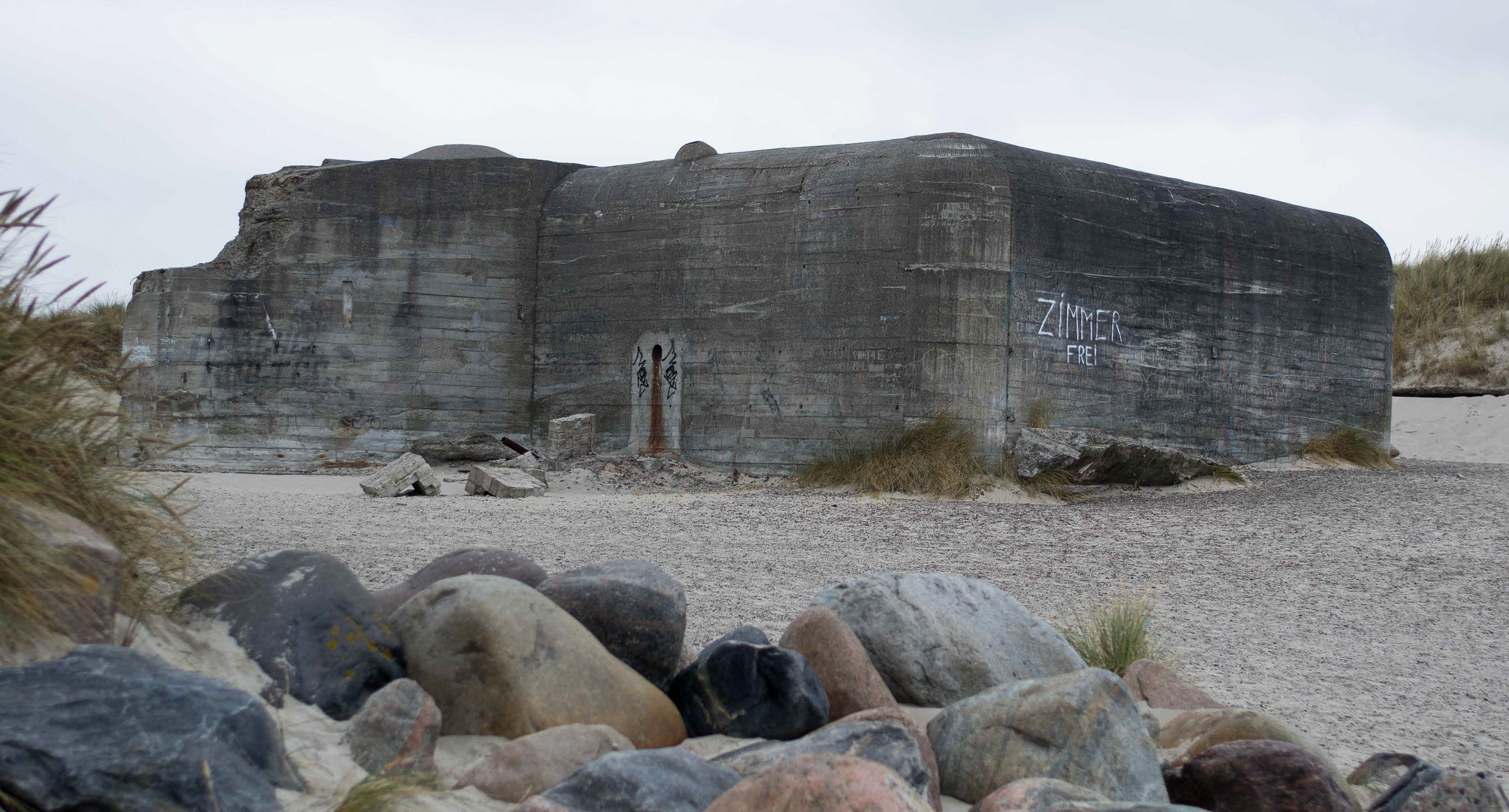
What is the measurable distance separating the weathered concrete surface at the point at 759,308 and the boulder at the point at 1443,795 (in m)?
7.52

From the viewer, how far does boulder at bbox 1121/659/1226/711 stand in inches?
180

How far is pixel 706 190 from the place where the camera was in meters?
12.0

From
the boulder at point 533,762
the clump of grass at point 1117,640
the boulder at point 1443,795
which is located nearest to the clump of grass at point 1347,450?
the clump of grass at point 1117,640

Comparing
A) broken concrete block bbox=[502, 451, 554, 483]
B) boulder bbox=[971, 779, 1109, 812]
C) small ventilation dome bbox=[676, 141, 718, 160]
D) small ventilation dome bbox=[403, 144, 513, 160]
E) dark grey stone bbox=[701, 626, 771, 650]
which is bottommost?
boulder bbox=[971, 779, 1109, 812]

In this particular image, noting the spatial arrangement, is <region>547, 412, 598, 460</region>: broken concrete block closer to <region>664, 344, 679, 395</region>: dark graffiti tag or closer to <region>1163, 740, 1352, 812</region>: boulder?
<region>664, 344, 679, 395</region>: dark graffiti tag

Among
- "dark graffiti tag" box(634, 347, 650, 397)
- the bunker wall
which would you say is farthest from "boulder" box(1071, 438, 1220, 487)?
"dark graffiti tag" box(634, 347, 650, 397)

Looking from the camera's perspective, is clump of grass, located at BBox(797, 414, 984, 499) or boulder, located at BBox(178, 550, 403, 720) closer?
boulder, located at BBox(178, 550, 403, 720)

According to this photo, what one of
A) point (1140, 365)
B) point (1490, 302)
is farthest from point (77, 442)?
point (1490, 302)

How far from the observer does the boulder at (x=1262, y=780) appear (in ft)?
11.3

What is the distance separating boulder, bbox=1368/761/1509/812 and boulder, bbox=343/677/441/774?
2720mm

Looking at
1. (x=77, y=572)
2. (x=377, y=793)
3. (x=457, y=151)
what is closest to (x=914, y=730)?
(x=377, y=793)

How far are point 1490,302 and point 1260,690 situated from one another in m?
19.6

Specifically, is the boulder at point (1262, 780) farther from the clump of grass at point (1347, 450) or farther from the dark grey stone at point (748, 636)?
the clump of grass at point (1347, 450)

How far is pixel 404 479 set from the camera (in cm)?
1066
